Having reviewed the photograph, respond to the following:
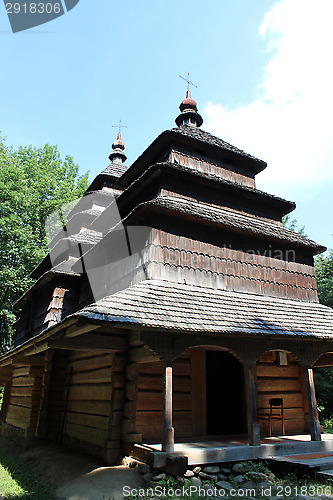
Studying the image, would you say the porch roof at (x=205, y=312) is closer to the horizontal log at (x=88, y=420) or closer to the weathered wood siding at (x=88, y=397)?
the weathered wood siding at (x=88, y=397)

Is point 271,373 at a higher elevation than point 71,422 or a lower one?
higher

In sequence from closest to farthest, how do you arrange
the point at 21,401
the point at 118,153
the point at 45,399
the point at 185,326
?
the point at 185,326
the point at 45,399
the point at 21,401
the point at 118,153

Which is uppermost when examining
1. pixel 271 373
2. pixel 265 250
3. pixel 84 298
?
pixel 265 250

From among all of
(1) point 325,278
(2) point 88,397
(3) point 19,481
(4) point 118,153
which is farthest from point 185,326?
(1) point 325,278

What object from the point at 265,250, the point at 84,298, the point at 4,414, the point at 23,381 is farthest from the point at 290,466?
the point at 4,414

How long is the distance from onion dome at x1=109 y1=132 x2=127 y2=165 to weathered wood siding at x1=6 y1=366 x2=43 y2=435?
44.5ft

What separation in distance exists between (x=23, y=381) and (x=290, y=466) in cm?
1131

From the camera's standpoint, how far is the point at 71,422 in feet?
33.7

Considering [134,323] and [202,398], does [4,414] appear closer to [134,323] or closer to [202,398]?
[202,398]

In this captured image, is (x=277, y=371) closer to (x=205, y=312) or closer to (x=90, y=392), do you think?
(x=205, y=312)

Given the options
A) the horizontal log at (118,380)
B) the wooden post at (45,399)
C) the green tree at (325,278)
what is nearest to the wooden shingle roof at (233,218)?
the horizontal log at (118,380)

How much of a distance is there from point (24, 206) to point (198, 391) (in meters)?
19.1

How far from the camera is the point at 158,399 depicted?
7922mm

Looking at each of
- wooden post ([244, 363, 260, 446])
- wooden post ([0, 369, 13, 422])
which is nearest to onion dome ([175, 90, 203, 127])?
wooden post ([244, 363, 260, 446])
